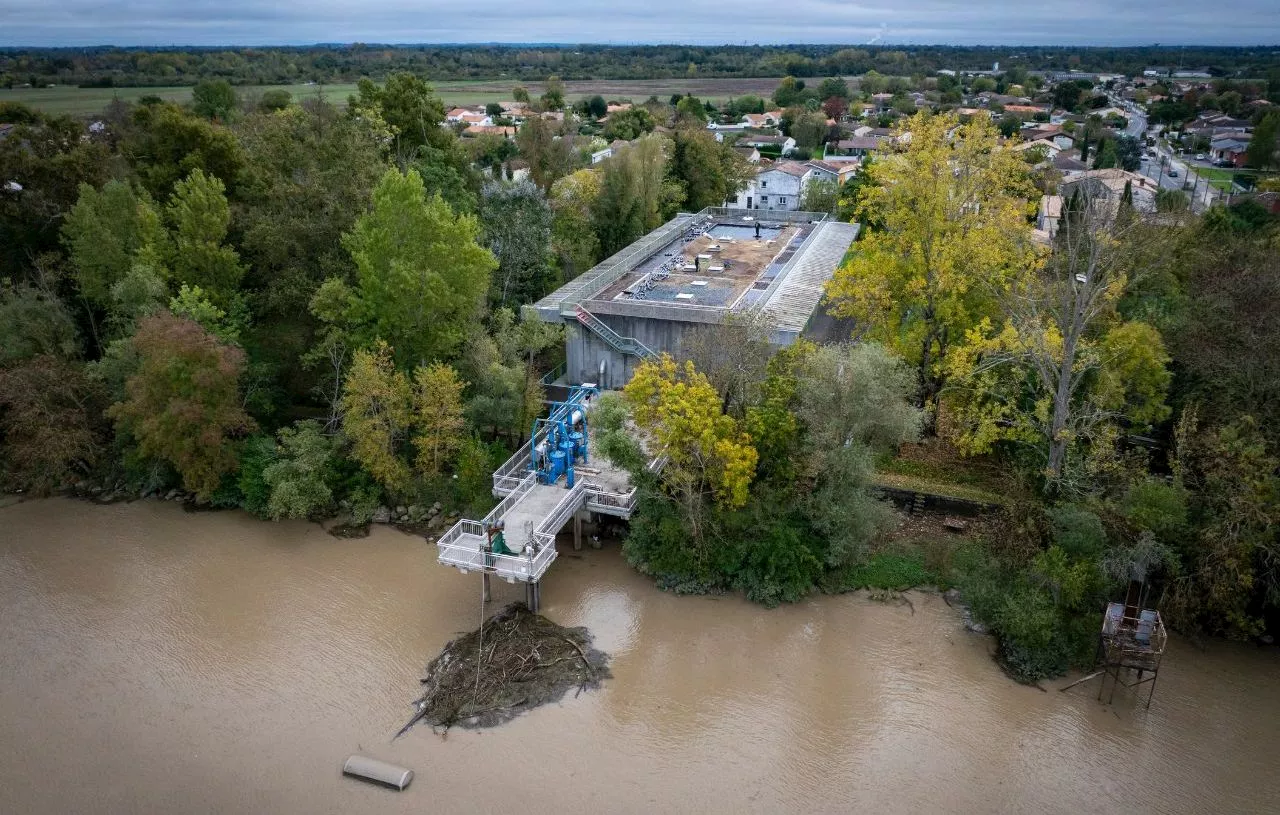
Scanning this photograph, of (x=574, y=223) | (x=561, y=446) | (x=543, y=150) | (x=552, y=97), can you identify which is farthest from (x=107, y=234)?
(x=552, y=97)

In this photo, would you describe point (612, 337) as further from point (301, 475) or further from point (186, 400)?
point (186, 400)

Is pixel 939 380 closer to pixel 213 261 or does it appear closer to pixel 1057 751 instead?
pixel 1057 751

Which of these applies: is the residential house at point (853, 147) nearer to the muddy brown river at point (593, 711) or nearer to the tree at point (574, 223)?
the tree at point (574, 223)

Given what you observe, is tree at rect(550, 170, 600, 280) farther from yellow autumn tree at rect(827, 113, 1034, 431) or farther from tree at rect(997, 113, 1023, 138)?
tree at rect(997, 113, 1023, 138)

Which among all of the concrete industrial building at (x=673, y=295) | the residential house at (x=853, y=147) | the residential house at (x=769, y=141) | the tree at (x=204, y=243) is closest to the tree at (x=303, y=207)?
the tree at (x=204, y=243)

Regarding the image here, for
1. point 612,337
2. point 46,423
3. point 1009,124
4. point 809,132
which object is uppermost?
point 1009,124

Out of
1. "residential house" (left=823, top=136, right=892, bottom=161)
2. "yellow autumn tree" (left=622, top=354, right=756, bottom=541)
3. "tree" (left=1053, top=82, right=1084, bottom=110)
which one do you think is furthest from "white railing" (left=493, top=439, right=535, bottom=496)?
"tree" (left=1053, top=82, right=1084, bottom=110)

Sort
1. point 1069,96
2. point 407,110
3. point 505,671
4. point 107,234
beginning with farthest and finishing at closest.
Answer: point 1069,96, point 407,110, point 107,234, point 505,671
